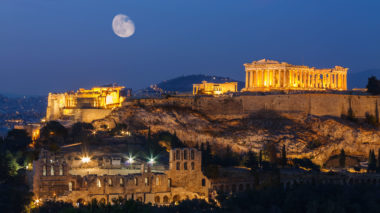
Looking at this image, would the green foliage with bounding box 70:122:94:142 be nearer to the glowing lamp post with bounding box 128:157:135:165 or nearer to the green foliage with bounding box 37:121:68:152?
the green foliage with bounding box 37:121:68:152

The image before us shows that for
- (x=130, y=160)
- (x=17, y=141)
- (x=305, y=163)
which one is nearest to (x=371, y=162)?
(x=305, y=163)

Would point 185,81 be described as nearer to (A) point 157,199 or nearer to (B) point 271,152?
(B) point 271,152

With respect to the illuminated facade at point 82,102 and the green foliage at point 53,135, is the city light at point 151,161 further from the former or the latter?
the illuminated facade at point 82,102

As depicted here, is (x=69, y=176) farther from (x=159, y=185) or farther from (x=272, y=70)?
(x=272, y=70)

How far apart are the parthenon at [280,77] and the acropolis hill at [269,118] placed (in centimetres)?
13

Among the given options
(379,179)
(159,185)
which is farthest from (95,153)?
(379,179)

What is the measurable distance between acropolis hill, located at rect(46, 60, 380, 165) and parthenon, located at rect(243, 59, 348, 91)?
0.13m

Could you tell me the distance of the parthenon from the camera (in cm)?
7719

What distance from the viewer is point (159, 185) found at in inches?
1778

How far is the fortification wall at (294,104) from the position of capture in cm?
6800

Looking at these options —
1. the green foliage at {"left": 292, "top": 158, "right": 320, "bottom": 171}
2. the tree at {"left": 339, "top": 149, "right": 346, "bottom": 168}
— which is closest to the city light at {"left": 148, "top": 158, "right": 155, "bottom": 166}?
the green foliage at {"left": 292, "top": 158, "right": 320, "bottom": 171}

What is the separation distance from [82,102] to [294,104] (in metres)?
25.0

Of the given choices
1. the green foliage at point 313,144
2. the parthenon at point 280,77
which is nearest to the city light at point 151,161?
the green foliage at point 313,144

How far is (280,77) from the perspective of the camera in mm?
77500
